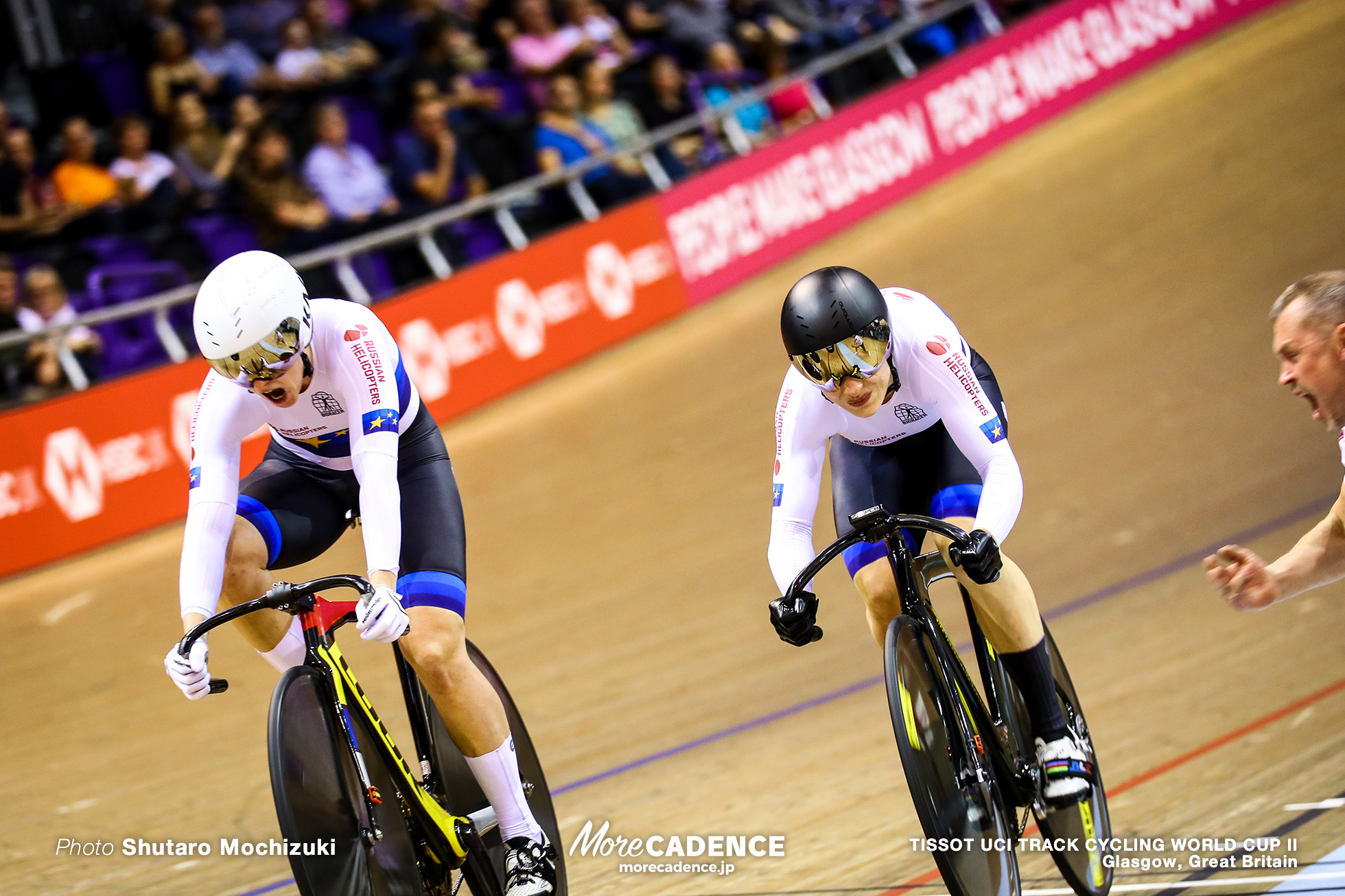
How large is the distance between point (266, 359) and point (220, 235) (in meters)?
4.95

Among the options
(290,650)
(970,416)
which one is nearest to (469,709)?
(290,650)

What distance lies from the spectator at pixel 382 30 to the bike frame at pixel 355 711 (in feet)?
22.6

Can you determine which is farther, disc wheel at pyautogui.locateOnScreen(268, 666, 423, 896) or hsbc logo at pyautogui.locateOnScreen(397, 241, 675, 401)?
hsbc logo at pyautogui.locateOnScreen(397, 241, 675, 401)

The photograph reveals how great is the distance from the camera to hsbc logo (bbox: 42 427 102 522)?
20.8ft

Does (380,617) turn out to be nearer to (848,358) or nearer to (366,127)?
(848,358)

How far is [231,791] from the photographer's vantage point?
13.5ft

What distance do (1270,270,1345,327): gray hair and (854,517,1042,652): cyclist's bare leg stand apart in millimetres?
768

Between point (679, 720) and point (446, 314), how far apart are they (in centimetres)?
391

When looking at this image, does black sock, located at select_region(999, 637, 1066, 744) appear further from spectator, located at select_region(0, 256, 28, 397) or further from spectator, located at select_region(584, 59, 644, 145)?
spectator, located at select_region(584, 59, 644, 145)

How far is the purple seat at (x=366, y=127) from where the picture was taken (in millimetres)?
8062

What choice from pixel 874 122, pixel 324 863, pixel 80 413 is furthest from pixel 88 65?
pixel 324 863

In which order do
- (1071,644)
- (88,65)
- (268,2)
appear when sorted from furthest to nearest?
(268,2)
(88,65)
(1071,644)

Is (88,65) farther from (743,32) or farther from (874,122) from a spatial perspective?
(874,122)

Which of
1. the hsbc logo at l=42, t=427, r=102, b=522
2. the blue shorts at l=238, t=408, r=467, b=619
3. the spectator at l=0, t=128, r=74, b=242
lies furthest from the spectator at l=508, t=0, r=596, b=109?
the blue shorts at l=238, t=408, r=467, b=619
